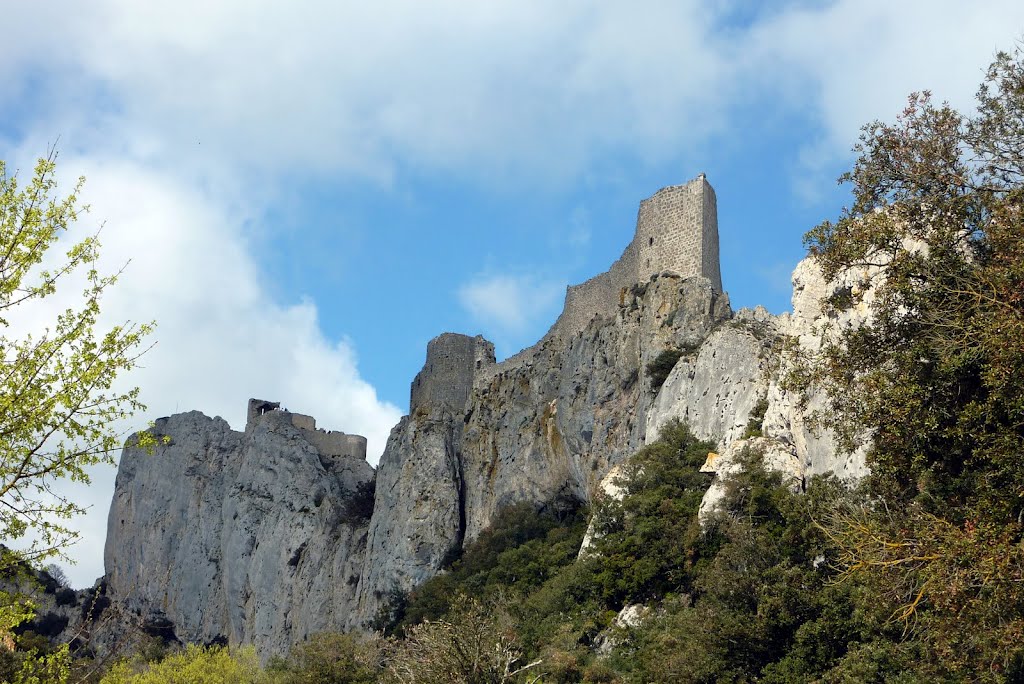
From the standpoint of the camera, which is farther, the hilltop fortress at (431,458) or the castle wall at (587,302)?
the castle wall at (587,302)

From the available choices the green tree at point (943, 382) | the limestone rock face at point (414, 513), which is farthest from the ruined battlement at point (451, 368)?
the green tree at point (943, 382)

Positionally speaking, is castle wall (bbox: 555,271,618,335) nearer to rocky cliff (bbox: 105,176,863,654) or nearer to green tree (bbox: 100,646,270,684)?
rocky cliff (bbox: 105,176,863,654)

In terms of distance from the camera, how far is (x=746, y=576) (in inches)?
965

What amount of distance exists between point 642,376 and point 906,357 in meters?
25.6

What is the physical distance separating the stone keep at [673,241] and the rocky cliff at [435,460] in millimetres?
144

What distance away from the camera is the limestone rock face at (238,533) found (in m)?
53.0

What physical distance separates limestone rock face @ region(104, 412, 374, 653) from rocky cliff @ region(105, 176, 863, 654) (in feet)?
0.34

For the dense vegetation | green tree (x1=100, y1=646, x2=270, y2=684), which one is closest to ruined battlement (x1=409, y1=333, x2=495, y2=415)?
green tree (x1=100, y1=646, x2=270, y2=684)

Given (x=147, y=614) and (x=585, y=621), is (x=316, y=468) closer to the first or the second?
(x=147, y=614)

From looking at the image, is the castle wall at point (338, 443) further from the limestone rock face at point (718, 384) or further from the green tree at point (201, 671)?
the limestone rock face at point (718, 384)

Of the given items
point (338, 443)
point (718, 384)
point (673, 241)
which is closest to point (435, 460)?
point (338, 443)

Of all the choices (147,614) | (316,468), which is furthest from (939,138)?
(147,614)

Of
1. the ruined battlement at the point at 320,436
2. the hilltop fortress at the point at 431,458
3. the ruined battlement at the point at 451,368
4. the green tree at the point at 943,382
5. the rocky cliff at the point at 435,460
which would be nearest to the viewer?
the green tree at the point at 943,382

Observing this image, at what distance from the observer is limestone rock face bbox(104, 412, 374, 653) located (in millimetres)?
53000
